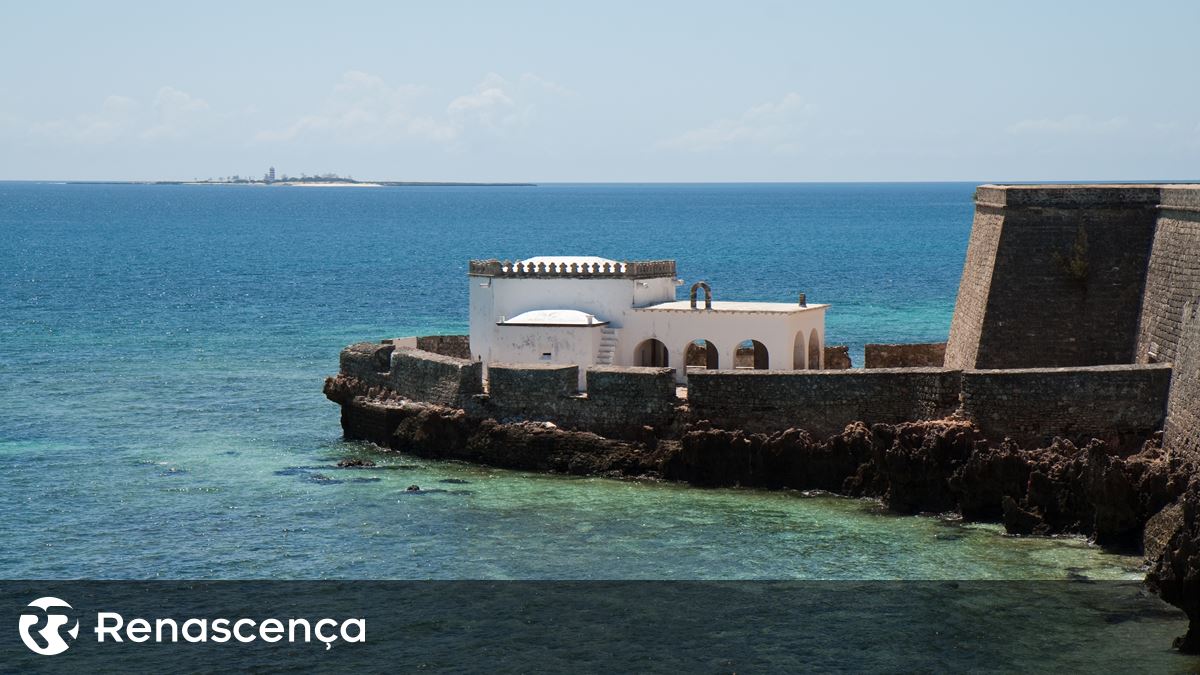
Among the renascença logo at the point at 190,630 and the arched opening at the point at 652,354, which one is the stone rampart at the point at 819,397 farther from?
the renascença logo at the point at 190,630

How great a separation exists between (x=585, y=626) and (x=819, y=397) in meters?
9.95

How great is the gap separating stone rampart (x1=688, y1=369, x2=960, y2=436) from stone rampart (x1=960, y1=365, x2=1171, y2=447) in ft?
3.32

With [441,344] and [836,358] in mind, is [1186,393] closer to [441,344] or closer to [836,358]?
[836,358]

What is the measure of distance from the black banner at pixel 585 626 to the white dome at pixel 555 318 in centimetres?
1211

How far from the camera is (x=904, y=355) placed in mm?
37781

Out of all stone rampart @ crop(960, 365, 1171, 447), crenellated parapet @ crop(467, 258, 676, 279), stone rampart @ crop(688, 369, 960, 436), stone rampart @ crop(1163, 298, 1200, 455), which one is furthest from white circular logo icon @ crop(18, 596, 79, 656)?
stone rampart @ crop(1163, 298, 1200, 455)

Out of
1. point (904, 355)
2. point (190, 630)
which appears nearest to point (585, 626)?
point (190, 630)

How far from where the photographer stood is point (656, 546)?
26.0 meters

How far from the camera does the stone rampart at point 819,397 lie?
97.6 feet

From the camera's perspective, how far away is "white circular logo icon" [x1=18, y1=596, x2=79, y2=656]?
2112 centimetres

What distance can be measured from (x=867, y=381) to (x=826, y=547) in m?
5.17

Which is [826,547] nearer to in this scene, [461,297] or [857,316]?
[857,316]

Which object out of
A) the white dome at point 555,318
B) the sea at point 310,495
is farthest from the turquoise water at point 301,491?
the white dome at point 555,318

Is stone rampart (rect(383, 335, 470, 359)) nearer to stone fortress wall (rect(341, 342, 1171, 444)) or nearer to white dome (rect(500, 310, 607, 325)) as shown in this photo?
stone fortress wall (rect(341, 342, 1171, 444))
